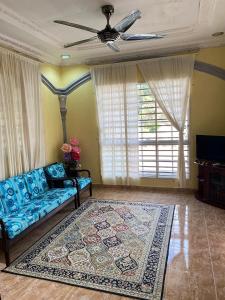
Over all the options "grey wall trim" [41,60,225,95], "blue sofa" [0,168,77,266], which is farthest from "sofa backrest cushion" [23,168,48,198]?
"grey wall trim" [41,60,225,95]

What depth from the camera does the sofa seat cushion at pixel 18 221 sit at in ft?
8.46

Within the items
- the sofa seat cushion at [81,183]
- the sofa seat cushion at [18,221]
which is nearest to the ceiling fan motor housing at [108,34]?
the sofa seat cushion at [18,221]

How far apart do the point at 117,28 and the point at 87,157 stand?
10.4 feet

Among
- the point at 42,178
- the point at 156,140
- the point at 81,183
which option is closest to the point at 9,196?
the point at 42,178

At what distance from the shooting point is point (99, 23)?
3199mm

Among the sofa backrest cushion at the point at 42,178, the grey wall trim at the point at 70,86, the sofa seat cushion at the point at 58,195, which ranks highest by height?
the grey wall trim at the point at 70,86

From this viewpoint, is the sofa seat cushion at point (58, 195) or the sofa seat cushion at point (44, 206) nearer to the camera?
the sofa seat cushion at point (44, 206)

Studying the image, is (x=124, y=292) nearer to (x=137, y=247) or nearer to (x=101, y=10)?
(x=137, y=247)

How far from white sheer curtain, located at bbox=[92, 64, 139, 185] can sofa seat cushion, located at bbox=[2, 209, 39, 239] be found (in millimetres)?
2284

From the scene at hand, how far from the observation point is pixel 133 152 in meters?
4.79

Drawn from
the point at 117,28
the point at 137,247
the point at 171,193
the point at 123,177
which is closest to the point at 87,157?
the point at 123,177

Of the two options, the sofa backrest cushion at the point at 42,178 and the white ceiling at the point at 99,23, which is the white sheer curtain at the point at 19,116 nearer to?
the sofa backrest cushion at the point at 42,178

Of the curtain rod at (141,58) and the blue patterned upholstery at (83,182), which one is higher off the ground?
the curtain rod at (141,58)

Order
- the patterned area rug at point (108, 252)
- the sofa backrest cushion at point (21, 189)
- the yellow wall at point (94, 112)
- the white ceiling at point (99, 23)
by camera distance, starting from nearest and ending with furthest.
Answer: the patterned area rug at point (108, 252)
the white ceiling at point (99, 23)
the sofa backrest cushion at point (21, 189)
the yellow wall at point (94, 112)
